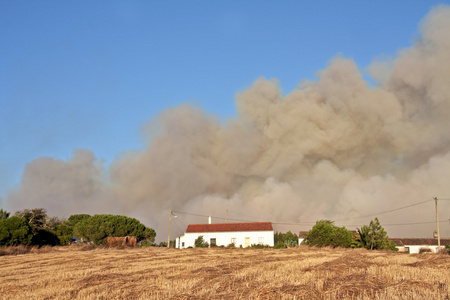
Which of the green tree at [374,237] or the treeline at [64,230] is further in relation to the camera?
the treeline at [64,230]

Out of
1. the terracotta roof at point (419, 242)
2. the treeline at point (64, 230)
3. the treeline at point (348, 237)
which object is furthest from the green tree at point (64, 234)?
the terracotta roof at point (419, 242)

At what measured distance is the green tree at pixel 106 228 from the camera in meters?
53.3

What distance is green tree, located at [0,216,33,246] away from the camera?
39.1 meters

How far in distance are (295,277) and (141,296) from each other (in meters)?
4.60

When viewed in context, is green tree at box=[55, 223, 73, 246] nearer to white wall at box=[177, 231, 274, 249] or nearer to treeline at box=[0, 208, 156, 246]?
treeline at box=[0, 208, 156, 246]

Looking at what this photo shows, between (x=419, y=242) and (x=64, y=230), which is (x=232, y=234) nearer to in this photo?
(x=64, y=230)

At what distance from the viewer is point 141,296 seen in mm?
8734

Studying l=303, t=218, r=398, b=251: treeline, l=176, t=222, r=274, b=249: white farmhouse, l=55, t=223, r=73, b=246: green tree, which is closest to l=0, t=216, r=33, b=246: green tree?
l=55, t=223, r=73, b=246: green tree

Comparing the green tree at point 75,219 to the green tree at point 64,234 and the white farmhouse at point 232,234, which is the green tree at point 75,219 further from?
the white farmhouse at point 232,234

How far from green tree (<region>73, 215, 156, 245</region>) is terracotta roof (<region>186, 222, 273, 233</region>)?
755 cm

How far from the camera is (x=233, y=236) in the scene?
57.1 m

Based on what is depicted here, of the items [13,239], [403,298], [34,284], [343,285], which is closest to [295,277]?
[343,285]

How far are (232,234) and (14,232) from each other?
29947mm

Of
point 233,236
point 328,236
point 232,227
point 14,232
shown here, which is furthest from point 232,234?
point 14,232
